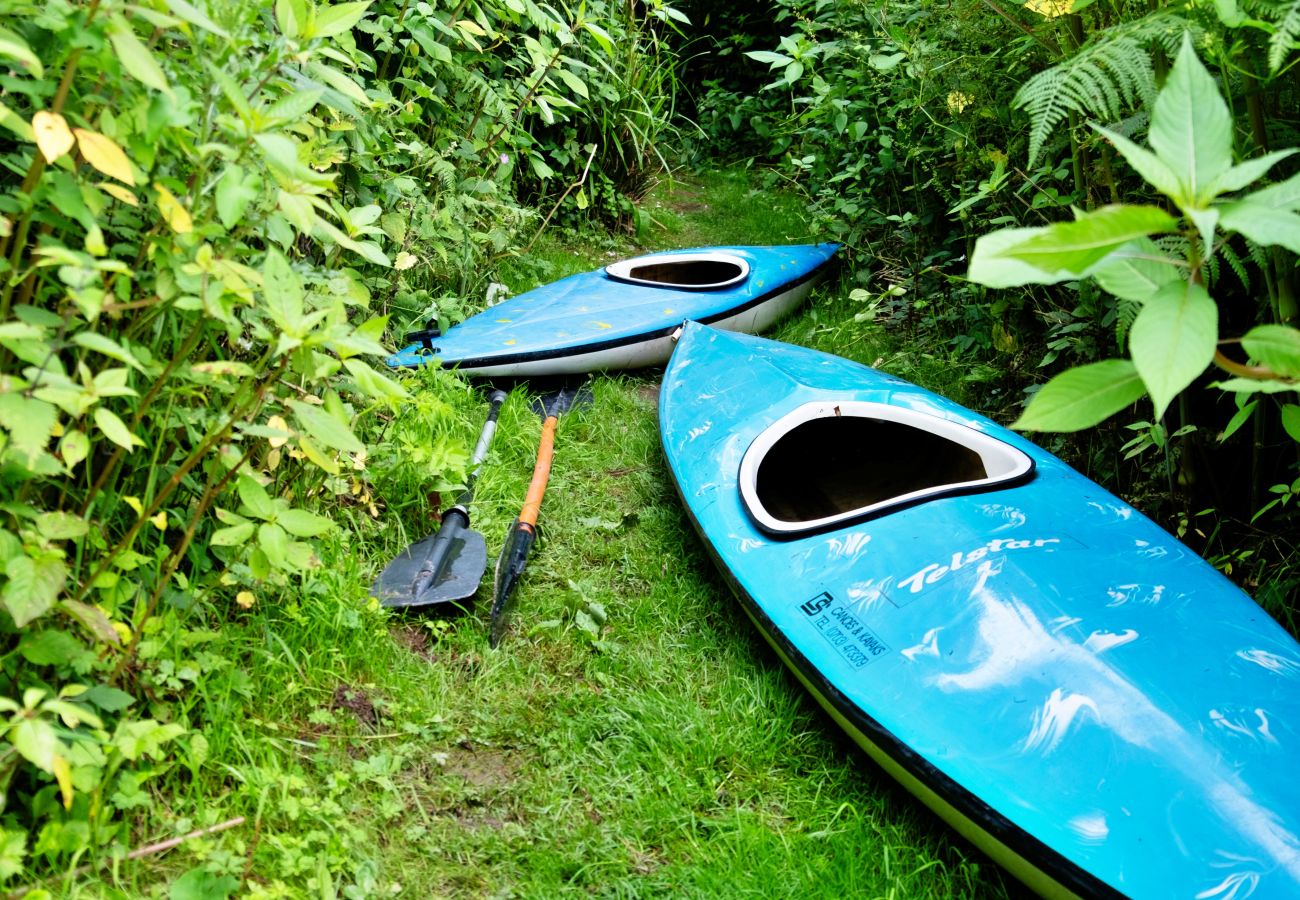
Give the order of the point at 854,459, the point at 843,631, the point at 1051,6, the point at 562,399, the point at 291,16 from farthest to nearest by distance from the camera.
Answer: the point at 562,399, the point at 854,459, the point at 1051,6, the point at 843,631, the point at 291,16

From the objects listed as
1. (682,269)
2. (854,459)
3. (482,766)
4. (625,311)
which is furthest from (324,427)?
(682,269)

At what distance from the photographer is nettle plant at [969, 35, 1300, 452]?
917mm

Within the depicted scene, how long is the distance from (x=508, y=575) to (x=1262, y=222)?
5.66ft

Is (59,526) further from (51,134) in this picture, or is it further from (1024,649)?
(1024,649)

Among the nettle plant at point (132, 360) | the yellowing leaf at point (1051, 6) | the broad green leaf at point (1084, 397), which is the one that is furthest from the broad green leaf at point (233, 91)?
the yellowing leaf at point (1051, 6)

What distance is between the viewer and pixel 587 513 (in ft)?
8.98

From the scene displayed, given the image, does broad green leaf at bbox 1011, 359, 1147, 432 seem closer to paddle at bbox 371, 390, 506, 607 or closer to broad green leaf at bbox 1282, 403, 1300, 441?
broad green leaf at bbox 1282, 403, 1300, 441

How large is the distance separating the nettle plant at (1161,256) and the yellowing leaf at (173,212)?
3.40 ft

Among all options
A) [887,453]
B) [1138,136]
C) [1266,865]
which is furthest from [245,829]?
[1138,136]

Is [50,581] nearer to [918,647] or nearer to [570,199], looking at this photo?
[918,647]

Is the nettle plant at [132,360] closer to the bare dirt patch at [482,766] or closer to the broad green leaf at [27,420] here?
the broad green leaf at [27,420]

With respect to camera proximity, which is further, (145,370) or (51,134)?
(145,370)

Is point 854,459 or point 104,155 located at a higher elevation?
point 104,155

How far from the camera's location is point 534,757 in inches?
77.7
